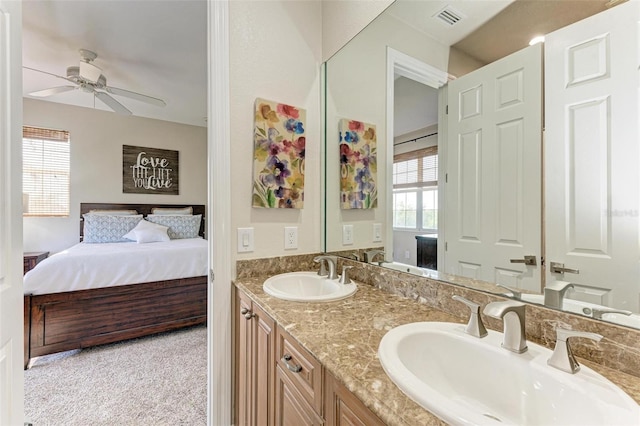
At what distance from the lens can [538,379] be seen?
63cm

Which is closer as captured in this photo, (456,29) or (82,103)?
(456,29)

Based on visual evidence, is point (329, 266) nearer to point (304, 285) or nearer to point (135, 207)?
point (304, 285)

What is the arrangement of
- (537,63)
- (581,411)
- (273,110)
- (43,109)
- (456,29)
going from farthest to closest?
(43,109) < (273,110) < (456,29) < (537,63) < (581,411)

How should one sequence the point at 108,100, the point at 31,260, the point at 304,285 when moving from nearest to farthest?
the point at 304,285, the point at 108,100, the point at 31,260

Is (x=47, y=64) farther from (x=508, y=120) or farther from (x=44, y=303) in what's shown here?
(x=508, y=120)

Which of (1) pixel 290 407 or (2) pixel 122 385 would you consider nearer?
(1) pixel 290 407

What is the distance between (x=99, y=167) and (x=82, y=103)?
91 cm

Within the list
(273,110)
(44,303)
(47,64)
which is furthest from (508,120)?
(47,64)

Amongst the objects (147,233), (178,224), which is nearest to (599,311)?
(147,233)

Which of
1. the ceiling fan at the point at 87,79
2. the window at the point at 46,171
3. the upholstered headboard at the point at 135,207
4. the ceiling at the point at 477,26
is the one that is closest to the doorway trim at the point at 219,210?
the ceiling at the point at 477,26

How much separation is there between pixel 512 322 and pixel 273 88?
1522mm

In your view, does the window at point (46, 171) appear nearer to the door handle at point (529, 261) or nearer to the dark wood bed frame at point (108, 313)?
the dark wood bed frame at point (108, 313)

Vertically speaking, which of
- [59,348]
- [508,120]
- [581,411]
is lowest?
[59,348]

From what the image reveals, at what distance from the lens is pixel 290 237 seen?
165cm
